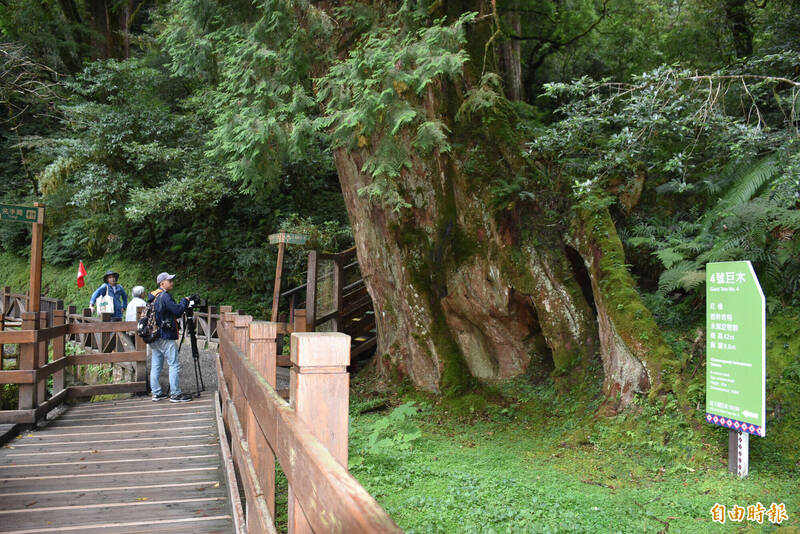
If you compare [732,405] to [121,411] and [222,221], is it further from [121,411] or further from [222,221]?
[222,221]

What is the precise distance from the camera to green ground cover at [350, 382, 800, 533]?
4281 millimetres

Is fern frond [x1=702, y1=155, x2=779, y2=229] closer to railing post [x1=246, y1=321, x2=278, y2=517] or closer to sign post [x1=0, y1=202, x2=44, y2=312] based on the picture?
railing post [x1=246, y1=321, x2=278, y2=517]

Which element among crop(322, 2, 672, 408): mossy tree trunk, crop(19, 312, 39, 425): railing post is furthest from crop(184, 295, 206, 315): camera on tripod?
crop(322, 2, 672, 408): mossy tree trunk

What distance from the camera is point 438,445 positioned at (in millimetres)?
6656

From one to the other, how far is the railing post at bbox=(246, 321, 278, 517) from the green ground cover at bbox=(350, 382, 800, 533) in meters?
1.43

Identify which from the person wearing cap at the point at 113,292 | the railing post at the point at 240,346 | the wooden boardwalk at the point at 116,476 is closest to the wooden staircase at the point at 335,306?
the wooden boardwalk at the point at 116,476

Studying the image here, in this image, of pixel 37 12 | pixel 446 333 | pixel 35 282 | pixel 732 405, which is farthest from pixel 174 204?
pixel 732 405

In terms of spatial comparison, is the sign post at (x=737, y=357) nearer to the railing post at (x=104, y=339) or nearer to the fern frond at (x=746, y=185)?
the fern frond at (x=746, y=185)

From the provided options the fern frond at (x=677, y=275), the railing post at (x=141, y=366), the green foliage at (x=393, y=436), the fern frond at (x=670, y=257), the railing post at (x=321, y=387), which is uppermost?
the fern frond at (x=670, y=257)

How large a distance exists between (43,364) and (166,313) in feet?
5.20

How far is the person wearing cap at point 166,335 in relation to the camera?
25.0 ft

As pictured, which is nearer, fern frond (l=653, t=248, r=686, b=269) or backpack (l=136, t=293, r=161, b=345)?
fern frond (l=653, t=248, r=686, b=269)

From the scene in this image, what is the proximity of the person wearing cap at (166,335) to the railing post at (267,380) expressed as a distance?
396 cm

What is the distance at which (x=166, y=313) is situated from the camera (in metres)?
7.62
